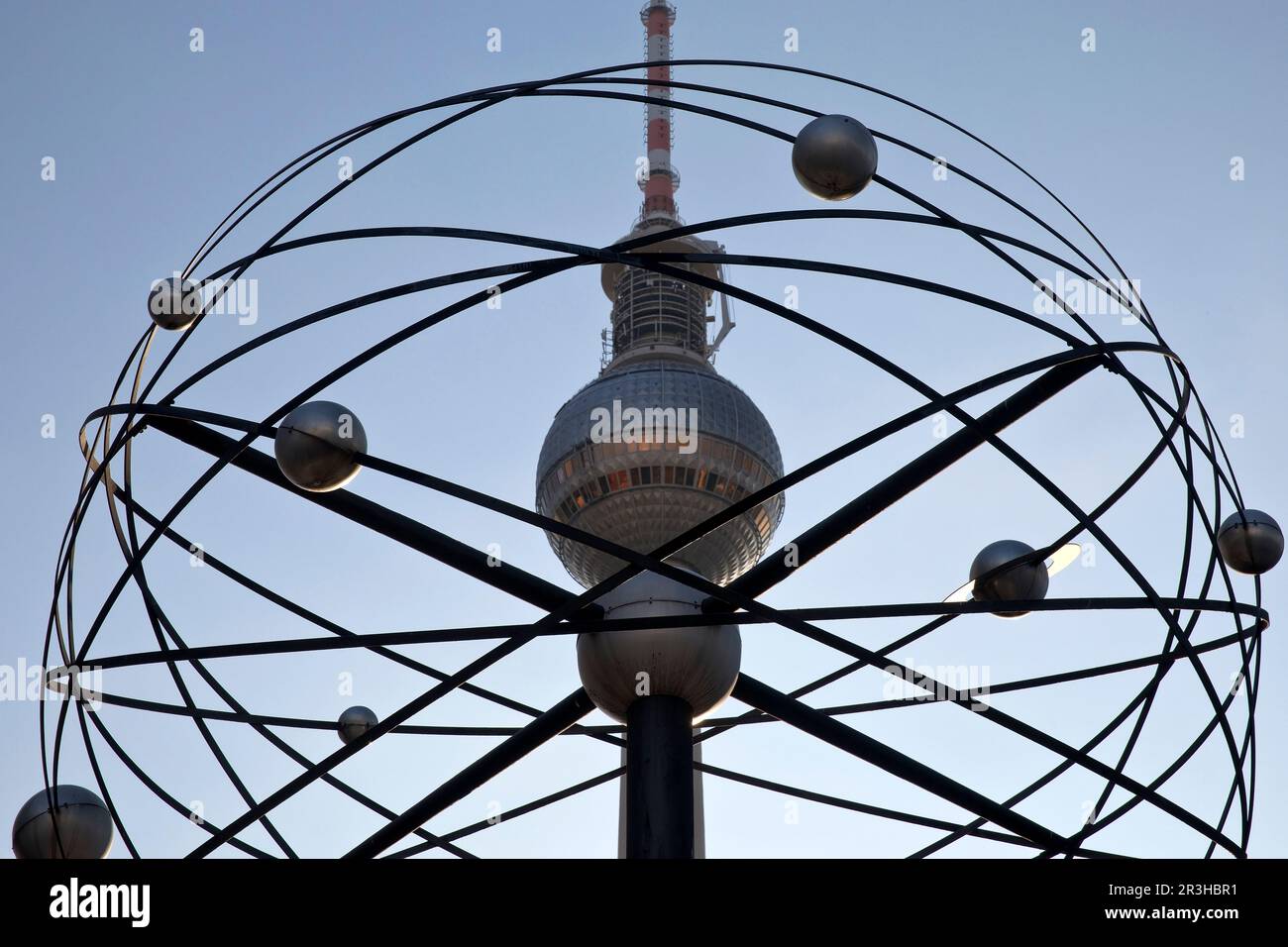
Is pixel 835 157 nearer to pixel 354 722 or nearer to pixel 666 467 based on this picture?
pixel 354 722

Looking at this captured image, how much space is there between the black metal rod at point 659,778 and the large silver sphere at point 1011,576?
2.20m

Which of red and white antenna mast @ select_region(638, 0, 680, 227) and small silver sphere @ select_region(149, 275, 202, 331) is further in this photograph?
red and white antenna mast @ select_region(638, 0, 680, 227)

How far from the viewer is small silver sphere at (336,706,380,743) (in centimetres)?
1338

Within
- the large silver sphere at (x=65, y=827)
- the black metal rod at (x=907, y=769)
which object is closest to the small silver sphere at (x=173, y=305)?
the large silver sphere at (x=65, y=827)

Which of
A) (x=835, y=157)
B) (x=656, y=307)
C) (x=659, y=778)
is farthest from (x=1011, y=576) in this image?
(x=656, y=307)

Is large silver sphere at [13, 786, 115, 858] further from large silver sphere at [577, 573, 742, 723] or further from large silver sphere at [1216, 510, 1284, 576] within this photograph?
large silver sphere at [1216, 510, 1284, 576]

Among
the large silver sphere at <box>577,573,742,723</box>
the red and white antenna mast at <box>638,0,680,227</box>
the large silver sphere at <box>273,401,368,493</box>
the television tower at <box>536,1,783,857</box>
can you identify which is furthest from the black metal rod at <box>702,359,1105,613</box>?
the red and white antenna mast at <box>638,0,680,227</box>

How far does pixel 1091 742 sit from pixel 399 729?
5.04 metres

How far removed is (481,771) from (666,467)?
128 feet

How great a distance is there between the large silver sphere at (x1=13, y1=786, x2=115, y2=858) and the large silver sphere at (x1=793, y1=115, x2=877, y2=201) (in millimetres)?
5719

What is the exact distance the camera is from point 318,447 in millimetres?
9094

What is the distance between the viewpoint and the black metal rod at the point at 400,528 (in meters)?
9.91

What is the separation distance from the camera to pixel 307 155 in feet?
37.3

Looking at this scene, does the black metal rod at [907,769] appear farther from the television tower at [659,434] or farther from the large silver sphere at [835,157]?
the television tower at [659,434]
